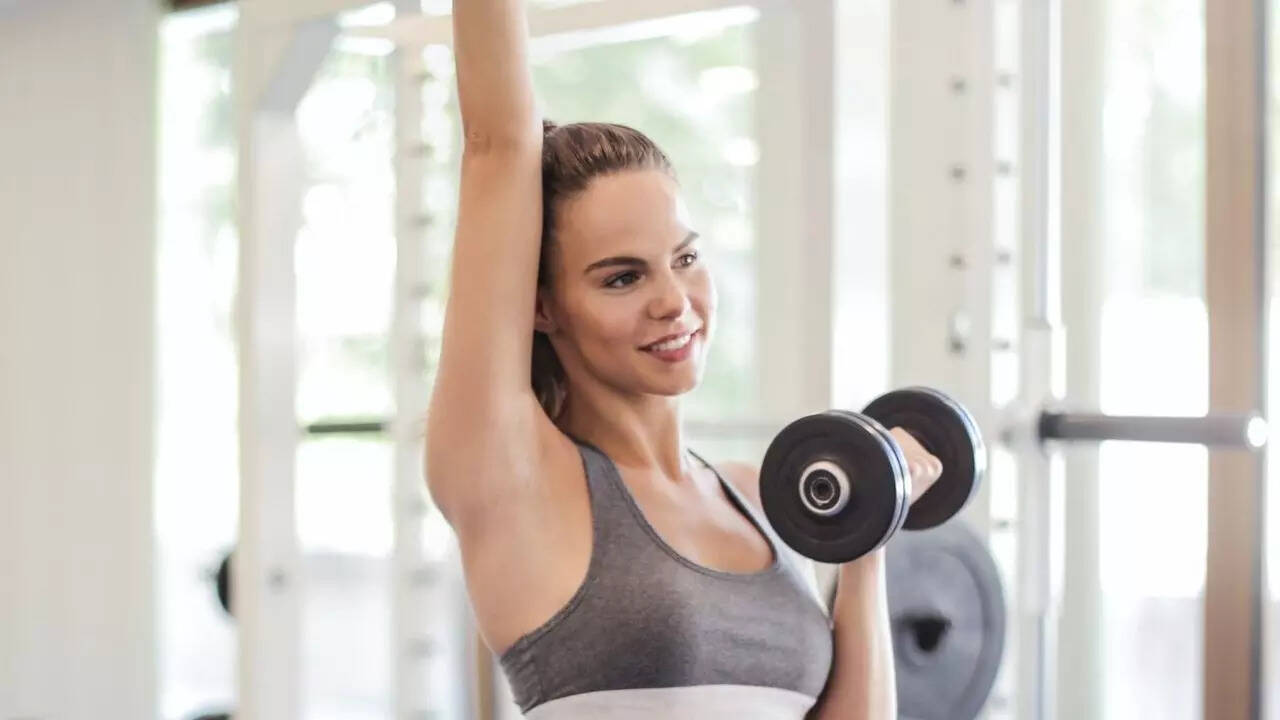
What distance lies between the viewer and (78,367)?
13.3 feet

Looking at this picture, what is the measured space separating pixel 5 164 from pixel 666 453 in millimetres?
3430

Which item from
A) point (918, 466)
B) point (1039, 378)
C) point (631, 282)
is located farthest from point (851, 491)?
point (1039, 378)

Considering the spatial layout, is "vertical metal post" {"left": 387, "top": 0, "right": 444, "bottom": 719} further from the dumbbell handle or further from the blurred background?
the dumbbell handle

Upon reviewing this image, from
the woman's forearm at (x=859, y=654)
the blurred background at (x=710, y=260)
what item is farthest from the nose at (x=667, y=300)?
the blurred background at (x=710, y=260)

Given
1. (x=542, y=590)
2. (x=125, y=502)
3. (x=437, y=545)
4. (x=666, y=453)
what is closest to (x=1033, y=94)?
(x=666, y=453)

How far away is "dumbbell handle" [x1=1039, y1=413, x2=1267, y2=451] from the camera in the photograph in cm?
156

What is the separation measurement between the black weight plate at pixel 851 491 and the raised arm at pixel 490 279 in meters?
0.20

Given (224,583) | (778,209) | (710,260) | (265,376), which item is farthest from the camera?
(224,583)

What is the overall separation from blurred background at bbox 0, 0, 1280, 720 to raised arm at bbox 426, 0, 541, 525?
0.72 meters

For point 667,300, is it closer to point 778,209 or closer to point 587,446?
point 587,446

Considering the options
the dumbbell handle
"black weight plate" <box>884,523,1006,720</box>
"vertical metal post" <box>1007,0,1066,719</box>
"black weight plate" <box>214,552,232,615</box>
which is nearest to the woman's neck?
"black weight plate" <box>884,523,1006,720</box>

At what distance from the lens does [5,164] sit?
159 inches

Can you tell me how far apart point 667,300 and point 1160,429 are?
2.88 ft

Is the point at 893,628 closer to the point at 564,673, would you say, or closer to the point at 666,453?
the point at 666,453
